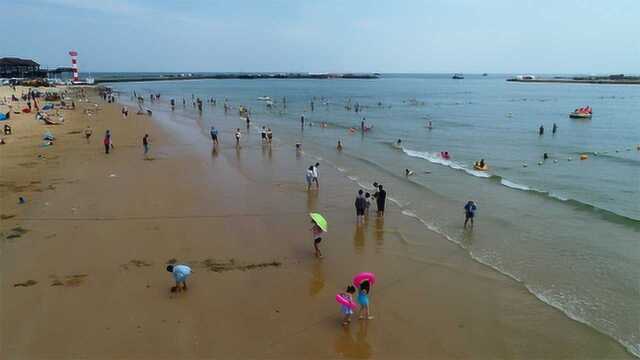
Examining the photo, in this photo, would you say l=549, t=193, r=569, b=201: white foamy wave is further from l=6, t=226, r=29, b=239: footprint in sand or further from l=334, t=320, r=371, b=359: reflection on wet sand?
l=6, t=226, r=29, b=239: footprint in sand

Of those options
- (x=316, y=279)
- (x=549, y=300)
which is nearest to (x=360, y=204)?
(x=316, y=279)

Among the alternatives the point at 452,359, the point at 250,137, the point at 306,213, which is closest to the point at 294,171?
the point at 306,213

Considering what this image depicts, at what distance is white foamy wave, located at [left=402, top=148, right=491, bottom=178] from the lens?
24452 millimetres

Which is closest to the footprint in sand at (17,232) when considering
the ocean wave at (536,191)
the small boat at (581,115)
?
the ocean wave at (536,191)

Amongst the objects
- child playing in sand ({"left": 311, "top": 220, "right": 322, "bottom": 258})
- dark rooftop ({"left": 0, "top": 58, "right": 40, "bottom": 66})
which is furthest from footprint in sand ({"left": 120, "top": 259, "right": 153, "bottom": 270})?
dark rooftop ({"left": 0, "top": 58, "right": 40, "bottom": 66})

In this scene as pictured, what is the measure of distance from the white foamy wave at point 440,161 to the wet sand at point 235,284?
9.09m

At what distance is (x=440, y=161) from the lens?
28000mm

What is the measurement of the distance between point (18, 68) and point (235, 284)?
11239 centimetres

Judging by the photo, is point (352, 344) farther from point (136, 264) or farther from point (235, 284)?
point (136, 264)

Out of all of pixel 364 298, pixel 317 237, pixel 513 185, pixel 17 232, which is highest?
pixel 317 237

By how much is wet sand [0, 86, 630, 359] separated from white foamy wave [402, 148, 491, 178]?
909 centimetres

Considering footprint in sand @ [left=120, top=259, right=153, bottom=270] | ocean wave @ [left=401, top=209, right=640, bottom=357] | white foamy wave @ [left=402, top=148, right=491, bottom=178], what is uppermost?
white foamy wave @ [left=402, top=148, right=491, bottom=178]

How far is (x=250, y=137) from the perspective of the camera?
34.8 meters

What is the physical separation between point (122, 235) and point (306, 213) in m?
5.91
